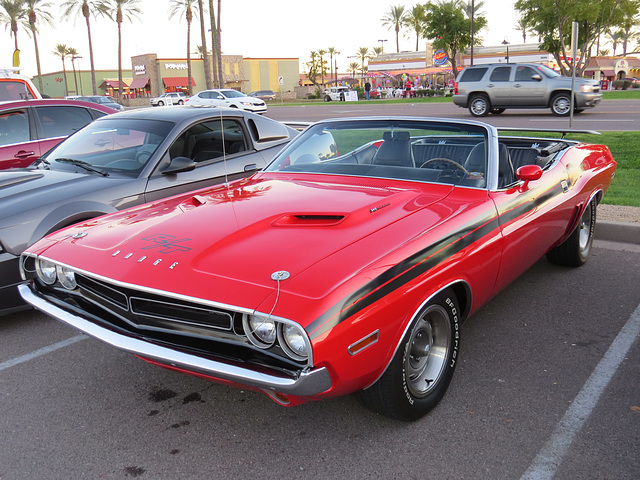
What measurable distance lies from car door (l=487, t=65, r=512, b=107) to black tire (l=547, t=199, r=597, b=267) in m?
14.6

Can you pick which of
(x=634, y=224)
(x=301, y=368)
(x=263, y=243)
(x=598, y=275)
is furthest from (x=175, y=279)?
(x=634, y=224)

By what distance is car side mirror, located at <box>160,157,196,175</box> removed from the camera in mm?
4727

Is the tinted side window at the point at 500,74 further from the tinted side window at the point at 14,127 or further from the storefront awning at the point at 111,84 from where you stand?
the storefront awning at the point at 111,84

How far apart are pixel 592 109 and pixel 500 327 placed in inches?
700

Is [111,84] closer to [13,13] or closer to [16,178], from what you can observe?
[13,13]

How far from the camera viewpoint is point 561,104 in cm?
1780

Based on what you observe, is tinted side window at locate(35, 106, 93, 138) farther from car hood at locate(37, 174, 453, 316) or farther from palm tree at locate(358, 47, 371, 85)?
palm tree at locate(358, 47, 371, 85)

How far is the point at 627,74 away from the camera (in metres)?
79.4

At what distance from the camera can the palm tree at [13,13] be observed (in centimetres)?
5272

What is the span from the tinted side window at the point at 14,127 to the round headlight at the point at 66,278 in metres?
4.10

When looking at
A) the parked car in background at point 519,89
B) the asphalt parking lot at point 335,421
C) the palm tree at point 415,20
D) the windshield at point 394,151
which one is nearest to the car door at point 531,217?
the windshield at point 394,151

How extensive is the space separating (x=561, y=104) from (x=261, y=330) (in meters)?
17.9

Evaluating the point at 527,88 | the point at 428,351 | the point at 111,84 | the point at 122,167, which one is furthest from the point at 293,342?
the point at 111,84

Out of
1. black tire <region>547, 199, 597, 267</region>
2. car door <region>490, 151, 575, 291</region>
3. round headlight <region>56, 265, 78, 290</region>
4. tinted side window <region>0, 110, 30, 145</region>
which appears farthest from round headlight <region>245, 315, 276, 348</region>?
tinted side window <region>0, 110, 30, 145</region>
